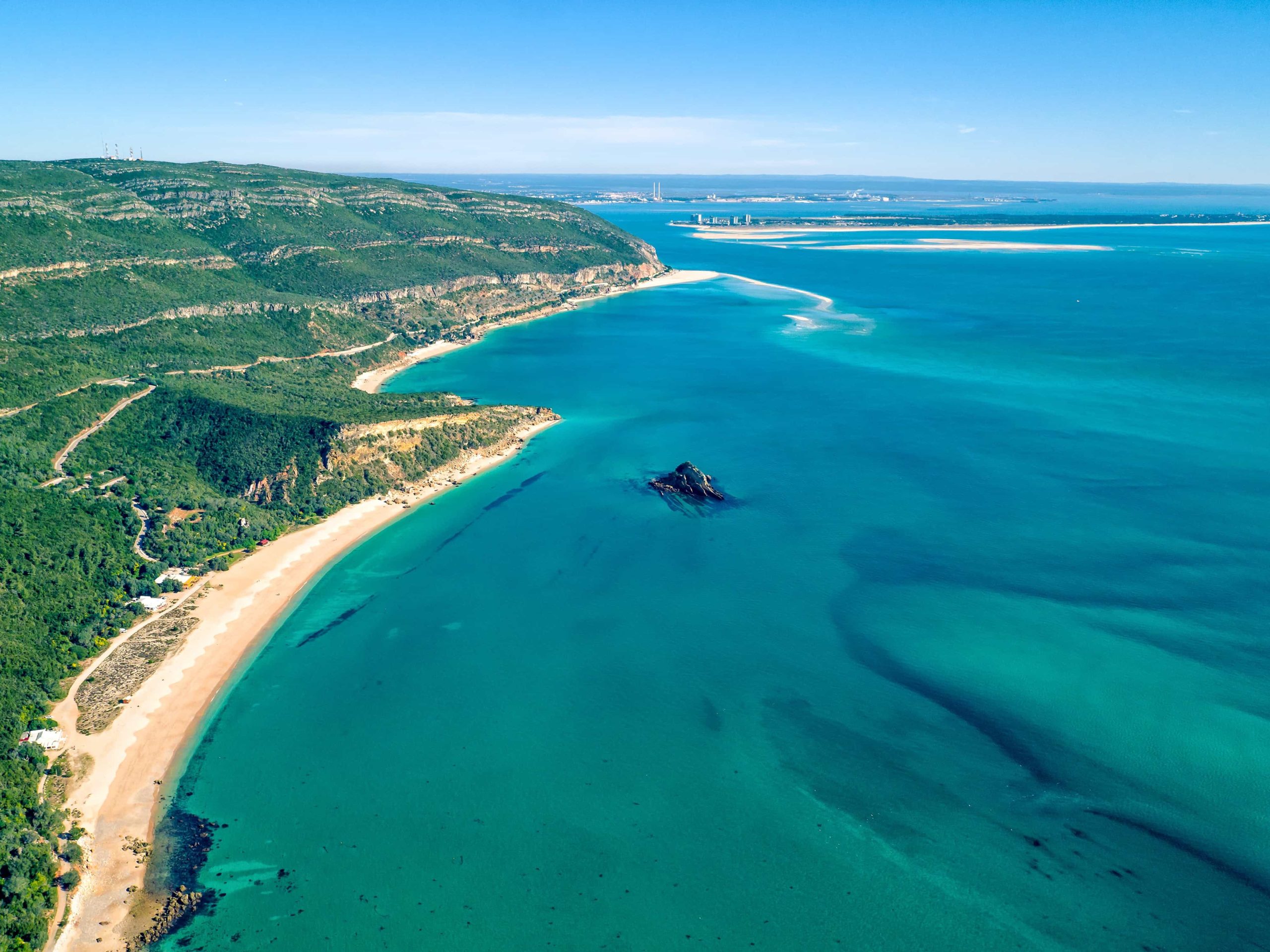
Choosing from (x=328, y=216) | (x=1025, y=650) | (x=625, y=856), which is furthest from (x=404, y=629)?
→ (x=328, y=216)

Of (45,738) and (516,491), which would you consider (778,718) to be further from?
(516,491)

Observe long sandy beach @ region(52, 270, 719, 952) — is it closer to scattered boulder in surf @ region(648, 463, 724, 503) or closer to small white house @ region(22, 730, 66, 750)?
small white house @ region(22, 730, 66, 750)

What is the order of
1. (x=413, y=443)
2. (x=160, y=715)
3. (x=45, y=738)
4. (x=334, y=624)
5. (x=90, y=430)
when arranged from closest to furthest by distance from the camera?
(x=45, y=738)
(x=160, y=715)
(x=334, y=624)
(x=90, y=430)
(x=413, y=443)

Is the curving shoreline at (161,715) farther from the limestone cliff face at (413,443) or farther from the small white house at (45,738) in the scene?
the limestone cliff face at (413,443)

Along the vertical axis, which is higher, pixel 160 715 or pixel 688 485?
pixel 688 485

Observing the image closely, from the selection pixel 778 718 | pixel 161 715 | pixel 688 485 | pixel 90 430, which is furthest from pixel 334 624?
pixel 90 430

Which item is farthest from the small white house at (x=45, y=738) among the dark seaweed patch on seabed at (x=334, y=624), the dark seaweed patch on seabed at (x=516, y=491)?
the dark seaweed patch on seabed at (x=516, y=491)

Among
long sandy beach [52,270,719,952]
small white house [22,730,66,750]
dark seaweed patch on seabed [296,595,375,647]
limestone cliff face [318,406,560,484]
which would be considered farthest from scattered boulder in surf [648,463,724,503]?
small white house [22,730,66,750]
